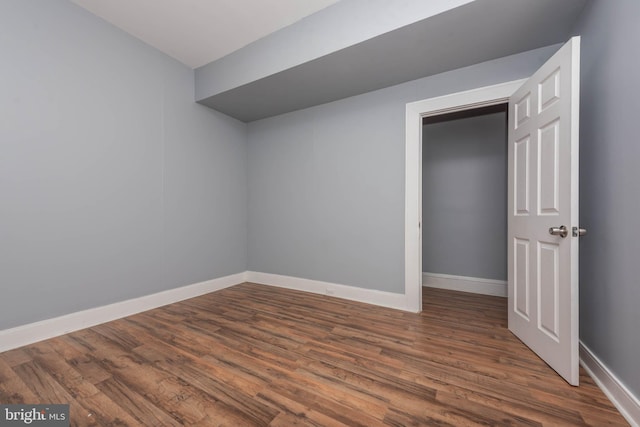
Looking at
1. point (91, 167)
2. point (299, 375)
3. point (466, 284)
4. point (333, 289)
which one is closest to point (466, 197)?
point (466, 284)

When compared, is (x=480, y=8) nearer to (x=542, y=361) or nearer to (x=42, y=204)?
(x=542, y=361)

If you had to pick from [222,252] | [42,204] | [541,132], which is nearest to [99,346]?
[42,204]

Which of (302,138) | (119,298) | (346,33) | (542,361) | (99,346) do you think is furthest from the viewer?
(302,138)

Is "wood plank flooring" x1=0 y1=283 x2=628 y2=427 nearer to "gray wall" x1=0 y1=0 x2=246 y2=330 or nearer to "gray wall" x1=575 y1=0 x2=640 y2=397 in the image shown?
"gray wall" x1=575 y1=0 x2=640 y2=397

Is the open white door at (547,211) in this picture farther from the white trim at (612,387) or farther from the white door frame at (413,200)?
the white door frame at (413,200)

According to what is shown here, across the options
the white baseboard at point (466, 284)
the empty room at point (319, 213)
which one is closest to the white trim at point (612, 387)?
the empty room at point (319, 213)

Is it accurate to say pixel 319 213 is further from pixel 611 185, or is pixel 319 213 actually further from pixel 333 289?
pixel 611 185

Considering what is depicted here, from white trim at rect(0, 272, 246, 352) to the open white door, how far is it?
343 centimetres

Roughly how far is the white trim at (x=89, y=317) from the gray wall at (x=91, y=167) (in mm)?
62

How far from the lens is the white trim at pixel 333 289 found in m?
2.83

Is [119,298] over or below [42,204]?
below

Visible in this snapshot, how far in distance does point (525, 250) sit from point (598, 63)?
1307 mm

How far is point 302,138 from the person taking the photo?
3496mm

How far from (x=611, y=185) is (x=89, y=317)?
13.3 feet
